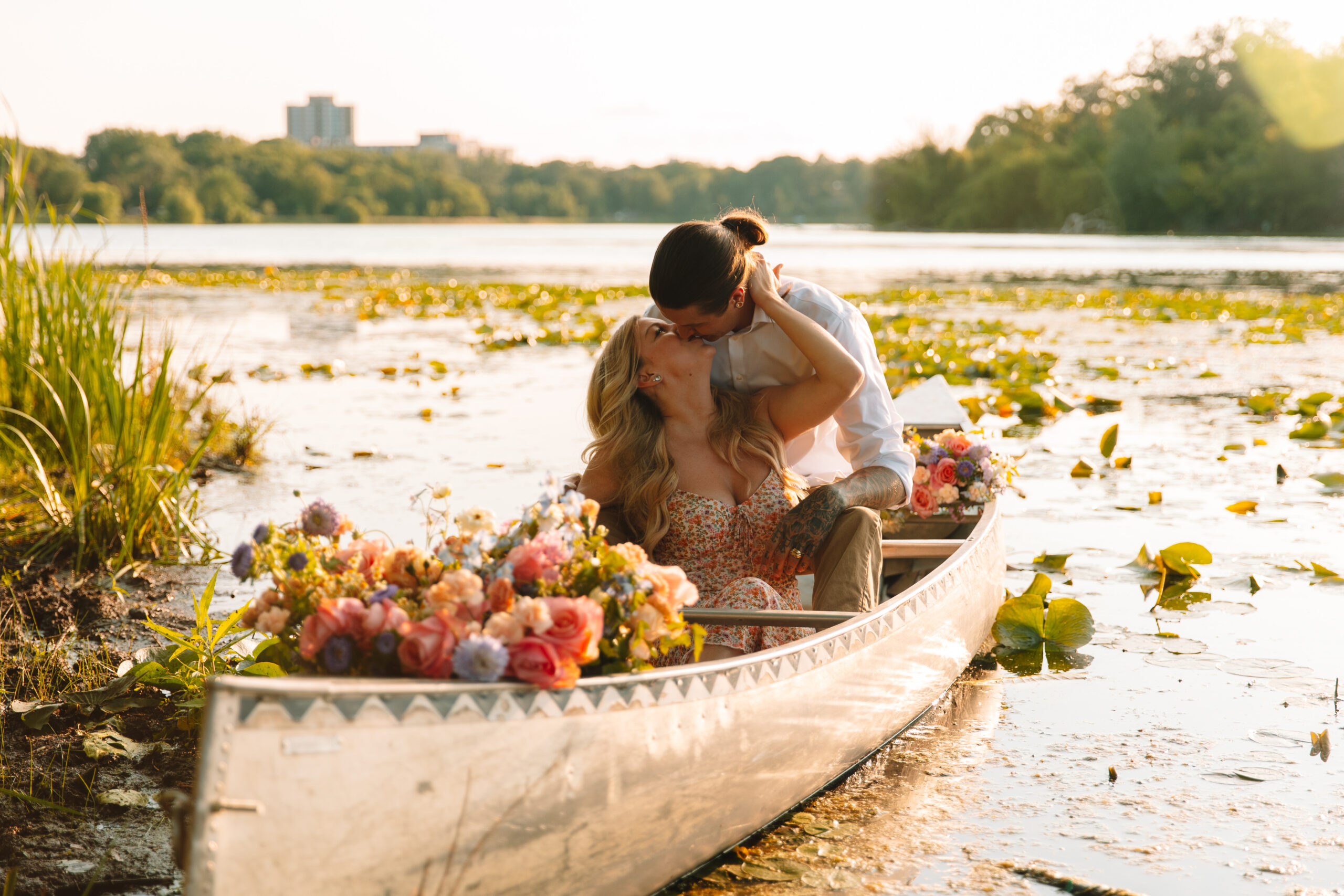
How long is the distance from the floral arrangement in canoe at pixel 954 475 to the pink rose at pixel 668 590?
8.94 ft

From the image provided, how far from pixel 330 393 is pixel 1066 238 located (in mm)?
62519

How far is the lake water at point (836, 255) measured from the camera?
99.5 ft

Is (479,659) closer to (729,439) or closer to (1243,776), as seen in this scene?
(729,439)

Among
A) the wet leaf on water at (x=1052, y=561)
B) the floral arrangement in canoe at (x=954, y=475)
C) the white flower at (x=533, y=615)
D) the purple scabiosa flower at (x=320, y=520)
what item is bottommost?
the wet leaf on water at (x=1052, y=561)

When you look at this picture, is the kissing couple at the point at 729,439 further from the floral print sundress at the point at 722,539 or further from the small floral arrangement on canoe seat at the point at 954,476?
the small floral arrangement on canoe seat at the point at 954,476

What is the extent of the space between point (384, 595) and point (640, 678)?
530 mm

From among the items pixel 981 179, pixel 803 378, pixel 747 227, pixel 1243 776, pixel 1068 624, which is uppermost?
pixel 981 179

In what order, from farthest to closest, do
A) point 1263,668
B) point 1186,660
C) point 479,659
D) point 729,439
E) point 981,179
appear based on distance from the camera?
point 981,179 < point 1186,660 < point 1263,668 < point 729,439 < point 479,659

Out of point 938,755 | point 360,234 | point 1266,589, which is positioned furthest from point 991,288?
point 360,234

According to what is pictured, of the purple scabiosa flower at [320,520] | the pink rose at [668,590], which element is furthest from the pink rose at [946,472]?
the purple scabiosa flower at [320,520]

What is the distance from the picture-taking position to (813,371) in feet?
12.8

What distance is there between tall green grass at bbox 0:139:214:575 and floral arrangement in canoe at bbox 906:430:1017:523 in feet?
9.90

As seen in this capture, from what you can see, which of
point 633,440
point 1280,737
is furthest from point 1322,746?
point 633,440

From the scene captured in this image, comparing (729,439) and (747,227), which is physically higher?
(747,227)
